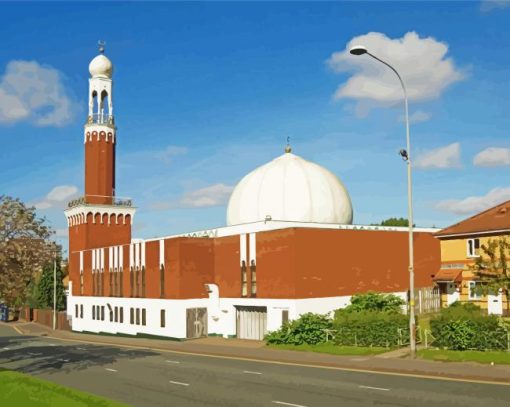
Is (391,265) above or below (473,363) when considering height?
above

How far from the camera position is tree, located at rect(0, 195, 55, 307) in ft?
77.6

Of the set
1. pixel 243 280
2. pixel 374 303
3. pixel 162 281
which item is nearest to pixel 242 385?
pixel 374 303

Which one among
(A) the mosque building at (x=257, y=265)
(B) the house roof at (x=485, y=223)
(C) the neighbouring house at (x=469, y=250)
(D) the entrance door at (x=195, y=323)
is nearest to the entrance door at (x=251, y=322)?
(A) the mosque building at (x=257, y=265)

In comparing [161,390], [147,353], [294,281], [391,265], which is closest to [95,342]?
[147,353]

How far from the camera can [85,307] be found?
63312 mm

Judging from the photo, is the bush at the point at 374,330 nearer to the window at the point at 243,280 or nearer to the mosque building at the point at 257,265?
the mosque building at the point at 257,265

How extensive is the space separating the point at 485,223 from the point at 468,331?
42.7ft

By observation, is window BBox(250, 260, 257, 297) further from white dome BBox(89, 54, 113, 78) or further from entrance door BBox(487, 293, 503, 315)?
white dome BBox(89, 54, 113, 78)

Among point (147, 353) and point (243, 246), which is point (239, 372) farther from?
point (243, 246)

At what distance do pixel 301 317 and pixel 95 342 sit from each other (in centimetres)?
1879

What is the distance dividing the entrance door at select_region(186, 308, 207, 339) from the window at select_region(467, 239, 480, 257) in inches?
748

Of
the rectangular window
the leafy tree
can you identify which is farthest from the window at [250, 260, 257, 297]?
the rectangular window

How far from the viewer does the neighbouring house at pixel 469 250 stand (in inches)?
1478

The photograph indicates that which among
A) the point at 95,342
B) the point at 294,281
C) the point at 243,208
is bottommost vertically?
the point at 95,342
